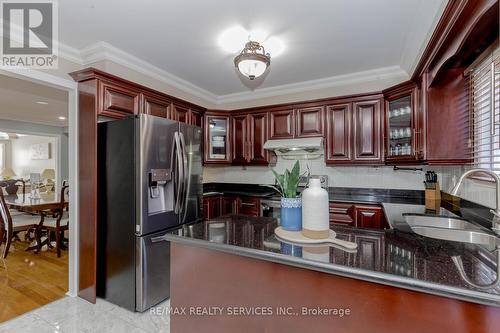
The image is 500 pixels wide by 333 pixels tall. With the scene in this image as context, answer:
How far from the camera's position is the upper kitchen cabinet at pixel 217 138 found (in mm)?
3947

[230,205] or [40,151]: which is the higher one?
[40,151]

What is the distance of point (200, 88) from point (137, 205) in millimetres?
2331

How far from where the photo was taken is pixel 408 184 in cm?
324

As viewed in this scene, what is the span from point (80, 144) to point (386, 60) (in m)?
3.45

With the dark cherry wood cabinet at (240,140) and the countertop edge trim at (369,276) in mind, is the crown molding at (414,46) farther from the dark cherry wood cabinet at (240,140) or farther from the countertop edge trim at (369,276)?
the dark cherry wood cabinet at (240,140)

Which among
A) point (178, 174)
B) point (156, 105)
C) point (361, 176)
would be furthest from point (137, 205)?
point (361, 176)

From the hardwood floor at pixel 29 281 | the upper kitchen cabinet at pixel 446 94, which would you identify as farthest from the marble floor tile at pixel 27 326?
the upper kitchen cabinet at pixel 446 94

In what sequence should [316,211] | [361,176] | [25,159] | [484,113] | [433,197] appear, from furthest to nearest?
[25,159]
[361,176]
[433,197]
[484,113]
[316,211]

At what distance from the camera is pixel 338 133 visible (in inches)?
133

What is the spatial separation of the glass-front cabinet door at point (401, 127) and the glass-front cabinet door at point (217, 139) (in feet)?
7.31

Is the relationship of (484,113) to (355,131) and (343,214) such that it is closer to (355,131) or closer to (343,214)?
(355,131)

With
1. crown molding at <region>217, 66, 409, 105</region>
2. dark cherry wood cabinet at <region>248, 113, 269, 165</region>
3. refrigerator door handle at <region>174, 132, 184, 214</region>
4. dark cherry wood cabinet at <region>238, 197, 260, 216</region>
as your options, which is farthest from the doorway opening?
crown molding at <region>217, 66, 409, 105</region>

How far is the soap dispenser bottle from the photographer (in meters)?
1.21

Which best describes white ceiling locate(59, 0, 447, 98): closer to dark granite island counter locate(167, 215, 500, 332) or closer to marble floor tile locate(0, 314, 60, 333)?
dark granite island counter locate(167, 215, 500, 332)
